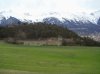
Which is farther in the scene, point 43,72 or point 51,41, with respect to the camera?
point 51,41

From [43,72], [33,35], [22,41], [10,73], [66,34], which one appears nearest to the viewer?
[10,73]

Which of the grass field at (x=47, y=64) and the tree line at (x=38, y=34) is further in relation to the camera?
the tree line at (x=38, y=34)

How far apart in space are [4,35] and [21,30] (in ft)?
27.1

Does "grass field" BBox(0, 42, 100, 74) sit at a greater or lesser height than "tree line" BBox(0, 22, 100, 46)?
lesser

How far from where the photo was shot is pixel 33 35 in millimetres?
78188

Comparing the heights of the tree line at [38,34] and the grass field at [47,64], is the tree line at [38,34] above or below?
above

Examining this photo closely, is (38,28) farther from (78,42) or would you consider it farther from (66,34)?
(78,42)

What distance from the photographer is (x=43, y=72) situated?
25734mm

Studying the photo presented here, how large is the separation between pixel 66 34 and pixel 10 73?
6227 centimetres

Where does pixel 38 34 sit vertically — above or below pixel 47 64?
above

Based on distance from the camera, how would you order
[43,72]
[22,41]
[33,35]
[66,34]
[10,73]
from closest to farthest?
[10,73] → [43,72] → [22,41] → [33,35] → [66,34]

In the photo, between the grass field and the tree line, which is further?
the tree line

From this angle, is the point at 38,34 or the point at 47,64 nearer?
the point at 47,64

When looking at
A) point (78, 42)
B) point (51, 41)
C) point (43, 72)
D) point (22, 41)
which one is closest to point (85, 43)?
point (78, 42)
